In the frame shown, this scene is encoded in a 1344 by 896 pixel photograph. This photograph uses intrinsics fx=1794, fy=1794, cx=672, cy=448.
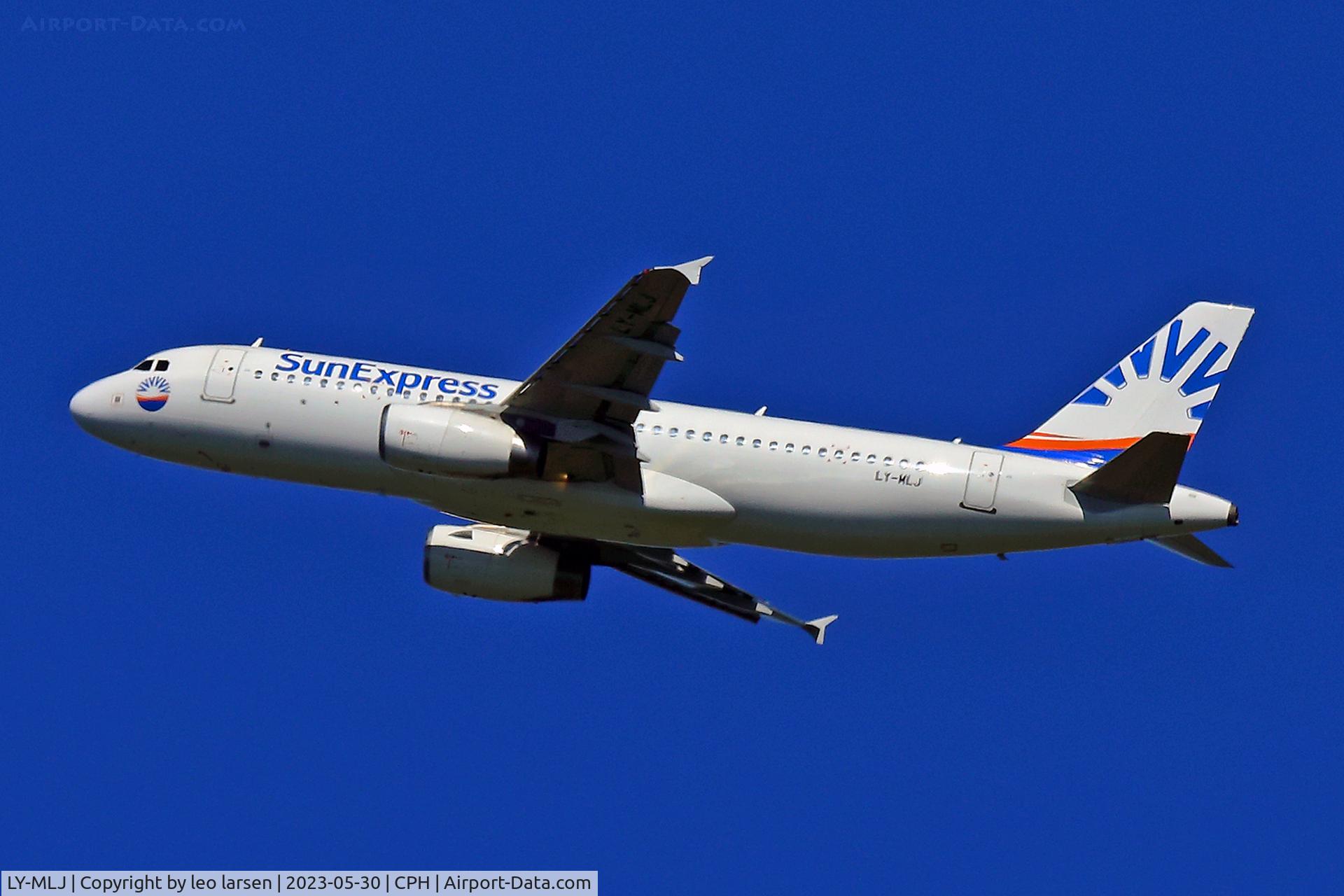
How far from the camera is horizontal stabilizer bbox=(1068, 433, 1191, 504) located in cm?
3547

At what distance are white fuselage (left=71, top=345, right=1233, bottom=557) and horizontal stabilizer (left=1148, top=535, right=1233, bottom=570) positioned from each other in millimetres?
1118

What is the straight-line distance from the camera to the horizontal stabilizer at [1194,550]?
122 ft

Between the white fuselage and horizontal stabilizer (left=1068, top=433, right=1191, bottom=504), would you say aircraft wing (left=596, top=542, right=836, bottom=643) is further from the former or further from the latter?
horizontal stabilizer (left=1068, top=433, right=1191, bottom=504)

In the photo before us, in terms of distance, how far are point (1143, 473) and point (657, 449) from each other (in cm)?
1018

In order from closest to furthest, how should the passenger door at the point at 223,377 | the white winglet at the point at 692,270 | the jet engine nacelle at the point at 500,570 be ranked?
the white winglet at the point at 692,270
the passenger door at the point at 223,377
the jet engine nacelle at the point at 500,570

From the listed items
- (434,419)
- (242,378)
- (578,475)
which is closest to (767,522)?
(578,475)

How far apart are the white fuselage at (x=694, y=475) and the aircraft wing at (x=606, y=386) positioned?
24.9 inches

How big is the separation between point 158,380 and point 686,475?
12467mm

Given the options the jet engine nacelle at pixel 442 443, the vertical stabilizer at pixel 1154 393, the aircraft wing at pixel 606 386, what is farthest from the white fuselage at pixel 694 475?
the vertical stabilizer at pixel 1154 393

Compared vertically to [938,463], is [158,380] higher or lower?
higher

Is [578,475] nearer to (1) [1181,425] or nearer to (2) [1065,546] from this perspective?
(2) [1065,546]

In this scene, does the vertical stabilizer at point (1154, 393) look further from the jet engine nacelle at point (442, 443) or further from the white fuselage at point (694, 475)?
the jet engine nacelle at point (442, 443)

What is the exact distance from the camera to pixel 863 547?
38.3 metres

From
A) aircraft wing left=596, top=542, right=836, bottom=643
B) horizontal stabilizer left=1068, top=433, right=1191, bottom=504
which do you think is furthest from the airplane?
aircraft wing left=596, top=542, right=836, bottom=643
